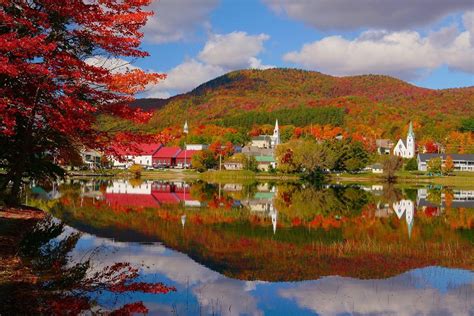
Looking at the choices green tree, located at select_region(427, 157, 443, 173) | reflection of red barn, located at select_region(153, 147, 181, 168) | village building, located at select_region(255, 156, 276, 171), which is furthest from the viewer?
reflection of red barn, located at select_region(153, 147, 181, 168)

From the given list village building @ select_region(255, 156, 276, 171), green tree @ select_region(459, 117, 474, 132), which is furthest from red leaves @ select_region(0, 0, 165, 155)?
green tree @ select_region(459, 117, 474, 132)

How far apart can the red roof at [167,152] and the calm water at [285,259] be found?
99098 mm

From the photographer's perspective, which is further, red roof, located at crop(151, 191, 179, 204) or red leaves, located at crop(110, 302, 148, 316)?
red roof, located at crop(151, 191, 179, 204)

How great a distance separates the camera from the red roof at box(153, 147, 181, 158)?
129 metres

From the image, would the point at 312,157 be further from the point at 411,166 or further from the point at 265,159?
the point at 265,159

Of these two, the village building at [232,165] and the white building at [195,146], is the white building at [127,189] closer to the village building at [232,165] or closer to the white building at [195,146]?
the village building at [232,165]

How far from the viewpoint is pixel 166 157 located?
422 feet

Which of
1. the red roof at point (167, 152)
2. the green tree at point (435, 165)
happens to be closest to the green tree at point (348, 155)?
the green tree at point (435, 165)

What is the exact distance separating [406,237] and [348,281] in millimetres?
9172

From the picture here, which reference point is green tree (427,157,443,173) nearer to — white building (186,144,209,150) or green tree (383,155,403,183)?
green tree (383,155,403,183)

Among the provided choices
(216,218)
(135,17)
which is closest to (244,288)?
(135,17)

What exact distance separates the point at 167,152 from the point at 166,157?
1967 mm

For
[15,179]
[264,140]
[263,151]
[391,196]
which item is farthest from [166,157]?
[15,179]

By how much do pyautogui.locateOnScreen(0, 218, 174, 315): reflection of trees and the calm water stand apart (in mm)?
387
